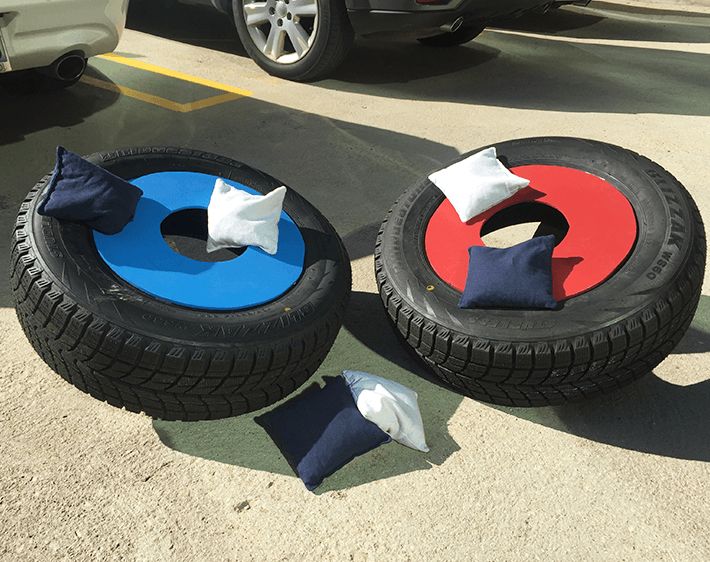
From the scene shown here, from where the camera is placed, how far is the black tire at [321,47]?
5445 mm

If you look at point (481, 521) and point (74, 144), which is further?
point (74, 144)

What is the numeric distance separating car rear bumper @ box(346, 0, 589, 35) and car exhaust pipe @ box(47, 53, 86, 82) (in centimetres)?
185

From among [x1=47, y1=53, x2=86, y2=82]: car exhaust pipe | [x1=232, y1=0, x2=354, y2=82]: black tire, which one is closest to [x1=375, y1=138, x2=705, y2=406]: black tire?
[x1=47, y1=53, x2=86, y2=82]: car exhaust pipe

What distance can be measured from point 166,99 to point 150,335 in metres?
3.31

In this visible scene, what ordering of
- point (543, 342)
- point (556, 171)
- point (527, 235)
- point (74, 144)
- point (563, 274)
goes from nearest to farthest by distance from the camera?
point (543, 342)
point (563, 274)
point (556, 171)
point (527, 235)
point (74, 144)

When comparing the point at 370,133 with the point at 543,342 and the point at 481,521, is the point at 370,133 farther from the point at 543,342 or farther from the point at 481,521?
the point at 481,521

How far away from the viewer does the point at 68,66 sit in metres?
4.45

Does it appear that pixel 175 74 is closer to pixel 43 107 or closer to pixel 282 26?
pixel 282 26

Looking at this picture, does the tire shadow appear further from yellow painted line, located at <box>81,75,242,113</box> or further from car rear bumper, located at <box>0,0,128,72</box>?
yellow painted line, located at <box>81,75,242,113</box>

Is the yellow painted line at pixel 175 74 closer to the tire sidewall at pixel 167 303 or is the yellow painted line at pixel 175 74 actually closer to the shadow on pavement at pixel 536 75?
the shadow on pavement at pixel 536 75

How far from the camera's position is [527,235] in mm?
3896

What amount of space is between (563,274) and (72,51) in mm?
2989

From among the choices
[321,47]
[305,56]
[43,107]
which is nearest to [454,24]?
[321,47]

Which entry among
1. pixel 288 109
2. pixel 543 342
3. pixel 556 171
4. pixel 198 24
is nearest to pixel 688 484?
pixel 543 342
